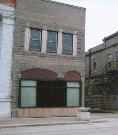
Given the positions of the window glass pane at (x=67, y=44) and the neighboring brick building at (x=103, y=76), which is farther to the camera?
the neighboring brick building at (x=103, y=76)

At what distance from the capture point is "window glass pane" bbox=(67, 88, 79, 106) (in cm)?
2431

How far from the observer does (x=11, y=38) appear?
889 inches

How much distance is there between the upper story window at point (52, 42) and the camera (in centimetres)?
2420

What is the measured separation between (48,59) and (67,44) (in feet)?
7.72

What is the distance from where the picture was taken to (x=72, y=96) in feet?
80.2

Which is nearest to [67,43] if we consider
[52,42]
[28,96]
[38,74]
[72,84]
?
[52,42]

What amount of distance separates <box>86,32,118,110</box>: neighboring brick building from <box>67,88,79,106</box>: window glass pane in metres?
9.08

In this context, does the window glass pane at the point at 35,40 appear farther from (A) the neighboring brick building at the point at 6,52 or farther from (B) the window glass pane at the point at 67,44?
(B) the window glass pane at the point at 67,44

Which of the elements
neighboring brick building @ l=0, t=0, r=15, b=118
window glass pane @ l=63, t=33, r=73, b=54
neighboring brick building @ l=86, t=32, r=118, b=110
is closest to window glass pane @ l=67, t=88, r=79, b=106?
window glass pane @ l=63, t=33, r=73, b=54

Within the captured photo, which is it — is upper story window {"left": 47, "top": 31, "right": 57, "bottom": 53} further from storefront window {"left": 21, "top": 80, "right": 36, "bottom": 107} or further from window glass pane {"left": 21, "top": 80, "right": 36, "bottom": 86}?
storefront window {"left": 21, "top": 80, "right": 36, "bottom": 107}

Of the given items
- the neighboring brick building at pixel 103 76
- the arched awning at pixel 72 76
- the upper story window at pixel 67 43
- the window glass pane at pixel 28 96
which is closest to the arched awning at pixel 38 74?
the window glass pane at pixel 28 96

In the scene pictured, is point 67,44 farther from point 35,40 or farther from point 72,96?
point 72,96

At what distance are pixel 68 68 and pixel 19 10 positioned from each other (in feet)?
20.6

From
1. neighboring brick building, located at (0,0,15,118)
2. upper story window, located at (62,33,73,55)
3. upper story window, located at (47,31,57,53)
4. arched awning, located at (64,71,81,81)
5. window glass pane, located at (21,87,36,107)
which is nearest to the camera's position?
neighboring brick building, located at (0,0,15,118)
